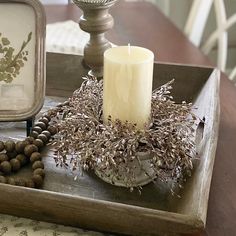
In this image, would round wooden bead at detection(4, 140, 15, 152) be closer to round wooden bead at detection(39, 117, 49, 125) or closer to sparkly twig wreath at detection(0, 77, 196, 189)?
sparkly twig wreath at detection(0, 77, 196, 189)

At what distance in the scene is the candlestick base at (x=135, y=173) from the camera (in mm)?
757

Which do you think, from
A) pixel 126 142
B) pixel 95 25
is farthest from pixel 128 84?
pixel 95 25

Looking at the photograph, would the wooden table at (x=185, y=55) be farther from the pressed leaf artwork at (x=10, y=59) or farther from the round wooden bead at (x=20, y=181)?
the pressed leaf artwork at (x=10, y=59)

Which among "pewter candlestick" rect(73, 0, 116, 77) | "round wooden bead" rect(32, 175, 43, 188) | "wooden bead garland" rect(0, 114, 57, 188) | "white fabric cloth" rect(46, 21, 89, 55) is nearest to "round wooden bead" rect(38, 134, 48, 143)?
→ "wooden bead garland" rect(0, 114, 57, 188)

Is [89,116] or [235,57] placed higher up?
[89,116]

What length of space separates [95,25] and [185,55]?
40 centimetres

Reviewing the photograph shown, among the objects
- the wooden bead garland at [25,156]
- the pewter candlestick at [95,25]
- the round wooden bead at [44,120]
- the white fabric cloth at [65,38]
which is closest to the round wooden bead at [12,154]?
the wooden bead garland at [25,156]

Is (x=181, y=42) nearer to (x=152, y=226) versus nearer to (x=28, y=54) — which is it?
(x=28, y=54)

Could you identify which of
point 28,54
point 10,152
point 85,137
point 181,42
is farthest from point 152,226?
point 181,42

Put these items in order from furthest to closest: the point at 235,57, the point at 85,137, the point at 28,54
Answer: the point at 235,57 → the point at 28,54 → the point at 85,137

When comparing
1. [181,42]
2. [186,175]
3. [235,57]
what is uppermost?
[186,175]

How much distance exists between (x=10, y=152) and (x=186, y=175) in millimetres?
264

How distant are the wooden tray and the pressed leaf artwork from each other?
9 cm

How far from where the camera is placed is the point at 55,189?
2.60 feet
